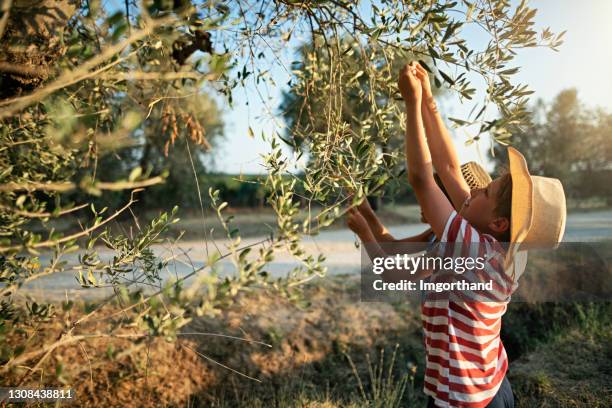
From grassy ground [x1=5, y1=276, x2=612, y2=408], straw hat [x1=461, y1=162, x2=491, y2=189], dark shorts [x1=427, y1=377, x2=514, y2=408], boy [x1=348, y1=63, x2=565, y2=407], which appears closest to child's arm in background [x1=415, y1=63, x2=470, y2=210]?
boy [x1=348, y1=63, x2=565, y2=407]

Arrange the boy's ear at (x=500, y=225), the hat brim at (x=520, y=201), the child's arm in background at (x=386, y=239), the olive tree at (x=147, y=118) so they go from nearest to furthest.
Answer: the olive tree at (x=147, y=118), the hat brim at (x=520, y=201), the boy's ear at (x=500, y=225), the child's arm in background at (x=386, y=239)

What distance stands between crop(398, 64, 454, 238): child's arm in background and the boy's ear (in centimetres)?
34

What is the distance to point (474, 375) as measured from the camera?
2178mm

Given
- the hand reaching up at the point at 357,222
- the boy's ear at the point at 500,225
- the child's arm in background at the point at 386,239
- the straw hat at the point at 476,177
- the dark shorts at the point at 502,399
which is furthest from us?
the child's arm in background at the point at 386,239

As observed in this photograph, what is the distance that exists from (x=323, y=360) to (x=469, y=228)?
4670mm

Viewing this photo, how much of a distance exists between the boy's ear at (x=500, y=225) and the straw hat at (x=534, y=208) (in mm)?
68

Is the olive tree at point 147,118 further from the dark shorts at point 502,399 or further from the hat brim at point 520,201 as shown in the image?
the dark shorts at point 502,399

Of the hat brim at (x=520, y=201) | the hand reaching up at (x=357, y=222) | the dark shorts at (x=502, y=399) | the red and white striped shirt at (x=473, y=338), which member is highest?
the hat brim at (x=520, y=201)

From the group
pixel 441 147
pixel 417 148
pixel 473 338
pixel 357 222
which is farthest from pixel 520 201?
pixel 357 222

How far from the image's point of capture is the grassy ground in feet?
14.3

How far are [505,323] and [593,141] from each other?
20770mm

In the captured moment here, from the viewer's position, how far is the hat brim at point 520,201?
2.05 meters

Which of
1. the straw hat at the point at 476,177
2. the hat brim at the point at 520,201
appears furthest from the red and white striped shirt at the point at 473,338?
the straw hat at the point at 476,177

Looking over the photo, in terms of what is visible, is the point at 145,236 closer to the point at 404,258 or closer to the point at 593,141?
the point at 404,258
